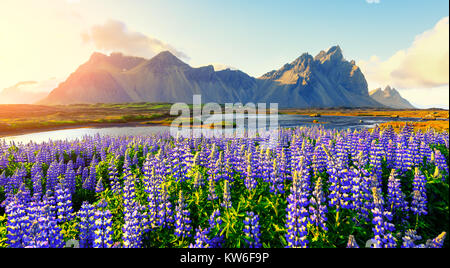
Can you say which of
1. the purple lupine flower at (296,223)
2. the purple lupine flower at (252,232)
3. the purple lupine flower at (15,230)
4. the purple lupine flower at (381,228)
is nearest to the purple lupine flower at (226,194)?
the purple lupine flower at (252,232)

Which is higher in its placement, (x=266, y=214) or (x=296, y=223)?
(x=296, y=223)

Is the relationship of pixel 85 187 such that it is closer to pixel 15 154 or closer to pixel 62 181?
pixel 62 181

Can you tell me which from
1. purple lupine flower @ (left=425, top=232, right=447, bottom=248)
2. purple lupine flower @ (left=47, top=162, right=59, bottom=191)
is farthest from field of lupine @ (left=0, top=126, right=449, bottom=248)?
purple lupine flower @ (left=47, top=162, right=59, bottom=191)

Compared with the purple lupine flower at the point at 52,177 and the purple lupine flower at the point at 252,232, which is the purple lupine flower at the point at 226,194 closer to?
the purple lupine flower at the point at 252,232

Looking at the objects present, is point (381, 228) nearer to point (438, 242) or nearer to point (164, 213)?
point (438, 242)

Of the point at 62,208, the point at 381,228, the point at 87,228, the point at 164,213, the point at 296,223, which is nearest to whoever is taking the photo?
the point at 381,228

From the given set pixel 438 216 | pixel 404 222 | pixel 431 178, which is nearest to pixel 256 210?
pixel 404 222

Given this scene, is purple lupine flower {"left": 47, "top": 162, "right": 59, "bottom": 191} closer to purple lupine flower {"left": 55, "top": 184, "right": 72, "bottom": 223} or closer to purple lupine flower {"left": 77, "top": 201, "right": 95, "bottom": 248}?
purple lupine flower {"left": 55, "top": 184, "right": 72, "bottom": 223}

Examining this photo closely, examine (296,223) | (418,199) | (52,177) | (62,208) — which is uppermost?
(418,199)

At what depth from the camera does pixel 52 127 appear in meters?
57.4

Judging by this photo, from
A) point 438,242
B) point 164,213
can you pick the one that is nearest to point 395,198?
point 438,242

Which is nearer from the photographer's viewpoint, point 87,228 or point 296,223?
point 296,223

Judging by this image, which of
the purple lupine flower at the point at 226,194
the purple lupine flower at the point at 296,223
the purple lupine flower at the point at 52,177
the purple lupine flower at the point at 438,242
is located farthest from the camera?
the purple lupine flower at the point at 52,177
